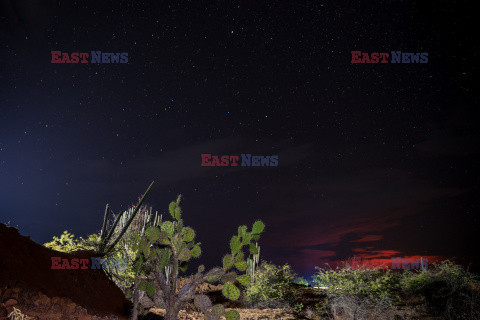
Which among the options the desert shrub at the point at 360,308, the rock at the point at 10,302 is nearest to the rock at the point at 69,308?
the rock at the point at 10,302

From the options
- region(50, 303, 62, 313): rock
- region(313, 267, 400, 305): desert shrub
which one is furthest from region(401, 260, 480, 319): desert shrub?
region(50, 303, 62, 313): rock

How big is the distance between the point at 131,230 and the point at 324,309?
7.82m

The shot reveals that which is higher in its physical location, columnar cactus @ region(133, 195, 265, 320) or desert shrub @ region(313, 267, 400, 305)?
columnar cactus @ region(133, 195, 265, 320)

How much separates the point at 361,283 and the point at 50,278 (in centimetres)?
876

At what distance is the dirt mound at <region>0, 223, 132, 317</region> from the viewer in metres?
4.49

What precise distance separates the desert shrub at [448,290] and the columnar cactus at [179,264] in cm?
834

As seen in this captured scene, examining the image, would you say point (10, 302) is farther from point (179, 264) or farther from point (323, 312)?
point (323, 312)

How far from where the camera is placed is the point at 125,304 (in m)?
6.96

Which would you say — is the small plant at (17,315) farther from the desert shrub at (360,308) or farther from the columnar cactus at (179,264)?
the desert shrub at (360,308)

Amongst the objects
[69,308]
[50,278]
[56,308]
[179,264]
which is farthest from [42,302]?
[179,264]

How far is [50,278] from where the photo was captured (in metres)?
5.26

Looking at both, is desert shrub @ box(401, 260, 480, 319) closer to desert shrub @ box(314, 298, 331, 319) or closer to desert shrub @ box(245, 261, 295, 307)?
desert shrub @ box(314, 298, 331, 319)

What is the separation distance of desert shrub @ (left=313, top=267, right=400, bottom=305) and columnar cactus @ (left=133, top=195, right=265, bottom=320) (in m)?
6.31

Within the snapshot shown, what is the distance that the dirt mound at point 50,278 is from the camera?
449 cm
